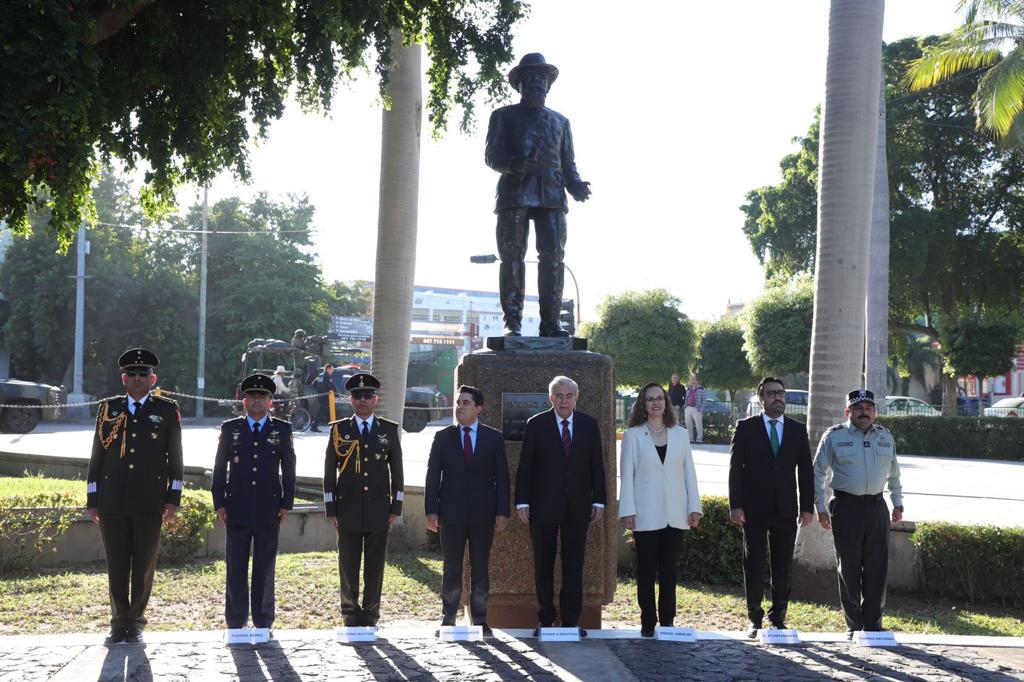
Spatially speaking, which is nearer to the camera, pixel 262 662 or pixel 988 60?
pixel 262 662

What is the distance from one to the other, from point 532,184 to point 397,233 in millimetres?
3240

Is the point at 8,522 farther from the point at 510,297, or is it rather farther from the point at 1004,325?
the point at 1004,325

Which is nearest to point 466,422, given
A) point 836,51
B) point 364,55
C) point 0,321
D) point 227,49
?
point 227,49

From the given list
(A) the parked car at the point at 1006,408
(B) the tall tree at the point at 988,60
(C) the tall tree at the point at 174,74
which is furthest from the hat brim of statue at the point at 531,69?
(A) the parked car at the point at 1006,408

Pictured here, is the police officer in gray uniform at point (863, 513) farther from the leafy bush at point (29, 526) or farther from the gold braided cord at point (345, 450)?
the leafy bush at point (29, 526)

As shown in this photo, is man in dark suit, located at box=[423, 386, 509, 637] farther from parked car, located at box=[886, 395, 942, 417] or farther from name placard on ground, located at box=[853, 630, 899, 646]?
parked car, located at box=[886, 395, 942, 417]

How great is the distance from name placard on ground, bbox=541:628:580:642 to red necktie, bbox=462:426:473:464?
1.14 meters

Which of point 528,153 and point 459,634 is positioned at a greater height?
point 528,153

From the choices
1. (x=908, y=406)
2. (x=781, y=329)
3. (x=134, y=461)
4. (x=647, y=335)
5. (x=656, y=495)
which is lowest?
(x=656, y=495)

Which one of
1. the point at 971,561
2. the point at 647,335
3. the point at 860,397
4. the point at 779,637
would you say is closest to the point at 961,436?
the point at 647,335

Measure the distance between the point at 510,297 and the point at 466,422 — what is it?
136cm

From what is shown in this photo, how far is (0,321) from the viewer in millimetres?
39875

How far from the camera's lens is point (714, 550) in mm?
9305

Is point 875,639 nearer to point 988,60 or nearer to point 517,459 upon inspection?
point 517,459
